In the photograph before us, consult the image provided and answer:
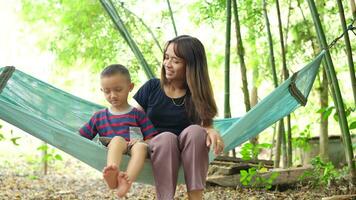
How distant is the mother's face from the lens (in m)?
2.23

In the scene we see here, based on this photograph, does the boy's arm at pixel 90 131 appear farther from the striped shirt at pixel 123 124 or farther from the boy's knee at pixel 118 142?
the boy's knee at pixel 118 142

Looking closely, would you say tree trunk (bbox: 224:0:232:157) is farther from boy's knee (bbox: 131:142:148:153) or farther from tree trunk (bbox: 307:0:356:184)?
boy's knee (bbox: 131:142:148:153)

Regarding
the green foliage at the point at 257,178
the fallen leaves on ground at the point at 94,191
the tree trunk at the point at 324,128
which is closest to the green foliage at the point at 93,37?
the fallen leaves on ground at the point at 94,191

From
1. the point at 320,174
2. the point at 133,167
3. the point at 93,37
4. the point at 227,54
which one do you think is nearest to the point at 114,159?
the point at 133,167

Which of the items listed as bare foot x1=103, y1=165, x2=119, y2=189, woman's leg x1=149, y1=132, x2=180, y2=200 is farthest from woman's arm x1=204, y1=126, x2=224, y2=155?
bare foot x1=103, y1=165, x2=119, y2=189

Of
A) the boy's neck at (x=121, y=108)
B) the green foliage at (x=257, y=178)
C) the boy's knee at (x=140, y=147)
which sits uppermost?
the boy's neck at (x=121, y=108)

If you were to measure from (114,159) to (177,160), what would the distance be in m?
0.23

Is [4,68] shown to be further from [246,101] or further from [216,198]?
[246,101]

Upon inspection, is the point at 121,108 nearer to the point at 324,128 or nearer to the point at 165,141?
the point at 165,141

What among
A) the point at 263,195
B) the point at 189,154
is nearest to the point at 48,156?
the point at 263,195

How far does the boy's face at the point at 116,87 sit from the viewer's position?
215cm

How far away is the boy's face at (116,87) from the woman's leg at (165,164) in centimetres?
28

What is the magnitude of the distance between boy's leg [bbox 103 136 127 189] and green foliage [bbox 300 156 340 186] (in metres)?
1.37

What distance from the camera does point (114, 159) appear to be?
6.42 ft
